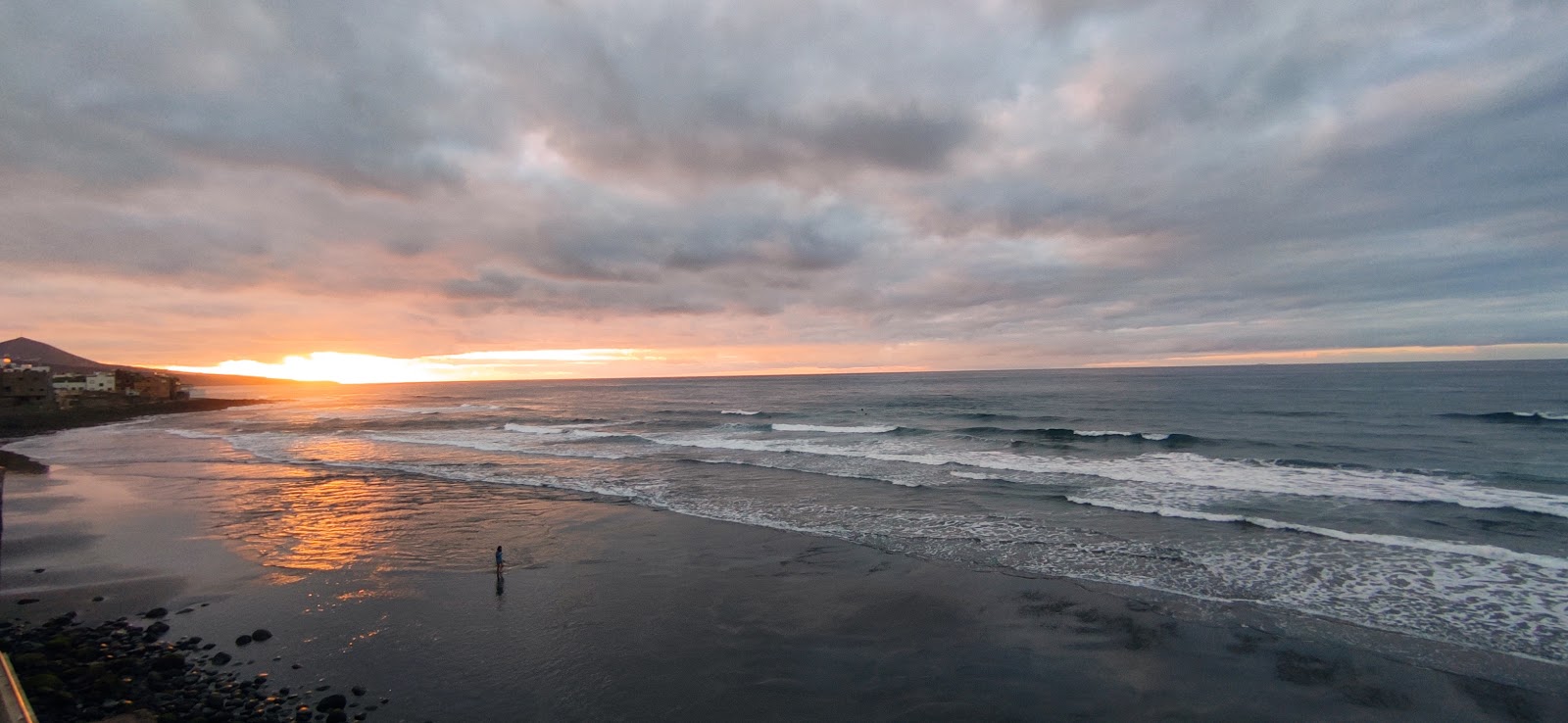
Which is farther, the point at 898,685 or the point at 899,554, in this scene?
the point at 899,554

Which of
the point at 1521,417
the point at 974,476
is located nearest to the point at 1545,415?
the point at 1521,417

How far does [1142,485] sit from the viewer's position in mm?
20969

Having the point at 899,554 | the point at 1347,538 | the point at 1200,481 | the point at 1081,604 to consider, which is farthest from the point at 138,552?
the point at 1200,481

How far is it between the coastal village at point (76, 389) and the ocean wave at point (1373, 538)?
3121 inches

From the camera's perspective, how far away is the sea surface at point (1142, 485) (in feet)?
39.0

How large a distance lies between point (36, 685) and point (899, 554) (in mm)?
12492

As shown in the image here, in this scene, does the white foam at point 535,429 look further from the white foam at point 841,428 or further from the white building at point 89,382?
the white building at point 89,382

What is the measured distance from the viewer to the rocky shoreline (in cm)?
712

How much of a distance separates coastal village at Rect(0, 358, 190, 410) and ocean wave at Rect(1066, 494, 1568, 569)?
79283mm

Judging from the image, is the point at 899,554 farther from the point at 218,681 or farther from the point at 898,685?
the point at 218,681

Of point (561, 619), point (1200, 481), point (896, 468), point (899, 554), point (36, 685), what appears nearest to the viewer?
point (36, 685)

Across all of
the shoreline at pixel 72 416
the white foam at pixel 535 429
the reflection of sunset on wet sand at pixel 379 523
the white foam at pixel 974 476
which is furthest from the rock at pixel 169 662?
the shoreline at pixel 72 416

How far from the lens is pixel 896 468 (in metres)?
25.2

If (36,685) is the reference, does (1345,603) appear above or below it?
below
